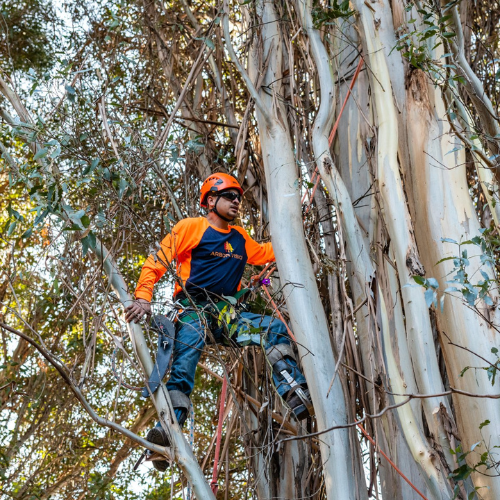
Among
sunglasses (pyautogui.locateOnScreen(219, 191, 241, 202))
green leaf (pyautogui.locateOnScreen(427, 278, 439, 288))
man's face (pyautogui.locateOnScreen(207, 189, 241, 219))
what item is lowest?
green leaf (pyautogui.locateOnScreen(427, 278, 439, 288))

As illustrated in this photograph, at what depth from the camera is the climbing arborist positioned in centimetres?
308

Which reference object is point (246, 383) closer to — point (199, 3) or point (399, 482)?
point (399, 482)

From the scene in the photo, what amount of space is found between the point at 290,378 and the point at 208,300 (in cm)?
57

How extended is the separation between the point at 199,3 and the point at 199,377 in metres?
3.44

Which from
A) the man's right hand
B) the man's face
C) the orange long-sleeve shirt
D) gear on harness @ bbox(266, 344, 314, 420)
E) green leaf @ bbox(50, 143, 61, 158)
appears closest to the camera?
the man's right hand

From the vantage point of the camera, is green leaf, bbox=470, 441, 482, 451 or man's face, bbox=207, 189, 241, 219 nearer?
green leaf, bbox=470, 441, 482, 451

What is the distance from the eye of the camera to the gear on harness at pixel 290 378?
10.3 feet

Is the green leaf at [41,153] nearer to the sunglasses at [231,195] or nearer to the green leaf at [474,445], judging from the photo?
the sunglasses at [231,195]

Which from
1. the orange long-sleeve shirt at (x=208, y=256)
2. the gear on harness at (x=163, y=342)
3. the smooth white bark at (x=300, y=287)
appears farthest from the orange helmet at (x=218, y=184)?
the gear on harness at (x=163, y=342)

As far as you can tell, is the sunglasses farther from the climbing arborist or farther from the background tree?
the background tree

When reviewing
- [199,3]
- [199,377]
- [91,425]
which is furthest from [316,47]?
[91,425]

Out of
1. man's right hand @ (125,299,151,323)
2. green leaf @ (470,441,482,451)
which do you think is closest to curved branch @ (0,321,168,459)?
man's right hand @ (125,299,151,323)

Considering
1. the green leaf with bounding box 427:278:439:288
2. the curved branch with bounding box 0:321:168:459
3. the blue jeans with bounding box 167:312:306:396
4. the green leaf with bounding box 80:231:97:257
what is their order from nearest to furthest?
the green leaf with bounding box 427:278:439:288 → the curved branch with bounding box 0:321:168:459 → the green leaf with bounding box 80:231:97:257 → the blue jeans with bounding box 167:312:306:396

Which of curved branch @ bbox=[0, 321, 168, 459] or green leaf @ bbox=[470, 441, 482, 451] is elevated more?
curved branch @ bbox=[0, 321, 168, 459]
